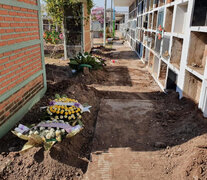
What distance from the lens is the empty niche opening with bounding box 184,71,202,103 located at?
4289 mm

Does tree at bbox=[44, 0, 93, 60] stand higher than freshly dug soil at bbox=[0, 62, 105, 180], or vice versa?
tree at bbox=[44, 0, 93, 60]

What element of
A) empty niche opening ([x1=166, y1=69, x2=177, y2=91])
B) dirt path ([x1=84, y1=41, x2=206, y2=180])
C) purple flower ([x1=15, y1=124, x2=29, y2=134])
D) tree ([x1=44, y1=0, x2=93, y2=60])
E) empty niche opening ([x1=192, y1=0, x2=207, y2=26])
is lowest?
dirt path ([x1=84, y1=41, x2=206, y2=180])

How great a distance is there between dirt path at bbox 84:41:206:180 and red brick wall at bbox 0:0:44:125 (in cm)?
156

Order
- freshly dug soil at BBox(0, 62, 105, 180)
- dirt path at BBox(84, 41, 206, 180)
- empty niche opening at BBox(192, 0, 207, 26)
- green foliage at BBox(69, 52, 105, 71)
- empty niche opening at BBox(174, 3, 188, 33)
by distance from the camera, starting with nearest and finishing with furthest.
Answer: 1. freshly dug soil at BBox(0, 62, 105, 180)
2. dirt path at BBox(84, 41, 206, 180)
3. empty niche opening at BBox(192, 0, 207, 26)
4. empty niche opening at BBox(174, 3, 188, 33)
5. green foliage at BBox(69, 52, 105, 71)

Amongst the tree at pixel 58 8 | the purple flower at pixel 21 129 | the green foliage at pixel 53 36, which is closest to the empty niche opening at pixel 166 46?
the purple flower at pixel 21 129

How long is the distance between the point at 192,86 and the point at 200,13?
5.01 ft

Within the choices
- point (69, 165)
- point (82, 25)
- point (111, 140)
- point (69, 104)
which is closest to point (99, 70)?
point (82, 25)

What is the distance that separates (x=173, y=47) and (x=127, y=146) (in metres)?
3.25

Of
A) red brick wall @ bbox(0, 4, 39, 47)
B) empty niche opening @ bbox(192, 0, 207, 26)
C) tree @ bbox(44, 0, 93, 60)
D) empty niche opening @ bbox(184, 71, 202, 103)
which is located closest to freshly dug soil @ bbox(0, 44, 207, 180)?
empty niche opening @ bbox(184, 71, 202, 103)

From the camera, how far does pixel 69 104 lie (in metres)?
3.86

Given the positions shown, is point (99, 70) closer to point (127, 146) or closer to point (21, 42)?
point (21, 42)

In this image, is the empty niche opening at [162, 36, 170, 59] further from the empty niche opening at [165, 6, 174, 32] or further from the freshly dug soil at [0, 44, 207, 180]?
the freshly dug soil at [0, 44, 207, 180]

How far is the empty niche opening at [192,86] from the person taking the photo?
4.29 m

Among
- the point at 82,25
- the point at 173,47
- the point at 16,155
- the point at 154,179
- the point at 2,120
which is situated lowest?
the point at 154,179
